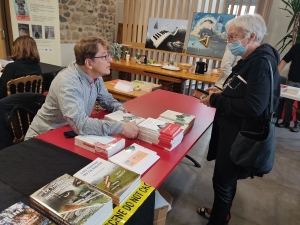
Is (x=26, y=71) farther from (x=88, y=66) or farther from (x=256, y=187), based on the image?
(x=256, y=187)

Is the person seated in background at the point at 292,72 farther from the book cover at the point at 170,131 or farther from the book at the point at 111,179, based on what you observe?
the book at the point at 111,179

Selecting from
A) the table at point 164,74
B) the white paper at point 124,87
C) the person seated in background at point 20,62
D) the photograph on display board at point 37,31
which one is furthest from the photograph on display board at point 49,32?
the white paper at point 124,87

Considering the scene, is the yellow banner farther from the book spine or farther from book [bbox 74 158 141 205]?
the book spine

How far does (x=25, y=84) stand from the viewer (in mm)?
2330

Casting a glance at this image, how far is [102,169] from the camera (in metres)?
0.94

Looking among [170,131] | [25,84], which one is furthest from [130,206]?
[25,84]

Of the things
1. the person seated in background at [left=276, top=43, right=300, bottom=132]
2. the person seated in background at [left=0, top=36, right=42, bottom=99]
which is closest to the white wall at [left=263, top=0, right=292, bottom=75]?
the person seated in background at [left=276, top=43, right=300, bottom=132]

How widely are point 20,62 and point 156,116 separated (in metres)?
1.68

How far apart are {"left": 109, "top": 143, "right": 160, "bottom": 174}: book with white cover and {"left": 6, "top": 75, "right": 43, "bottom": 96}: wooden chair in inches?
63.9

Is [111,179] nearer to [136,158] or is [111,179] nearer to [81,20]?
[136,158]

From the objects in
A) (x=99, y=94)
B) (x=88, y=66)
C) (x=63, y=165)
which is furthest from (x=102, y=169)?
(x=99, y=94)

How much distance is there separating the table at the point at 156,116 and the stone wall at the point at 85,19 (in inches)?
132

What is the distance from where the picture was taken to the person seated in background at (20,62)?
236 centimetres

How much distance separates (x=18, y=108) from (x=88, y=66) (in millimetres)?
613
